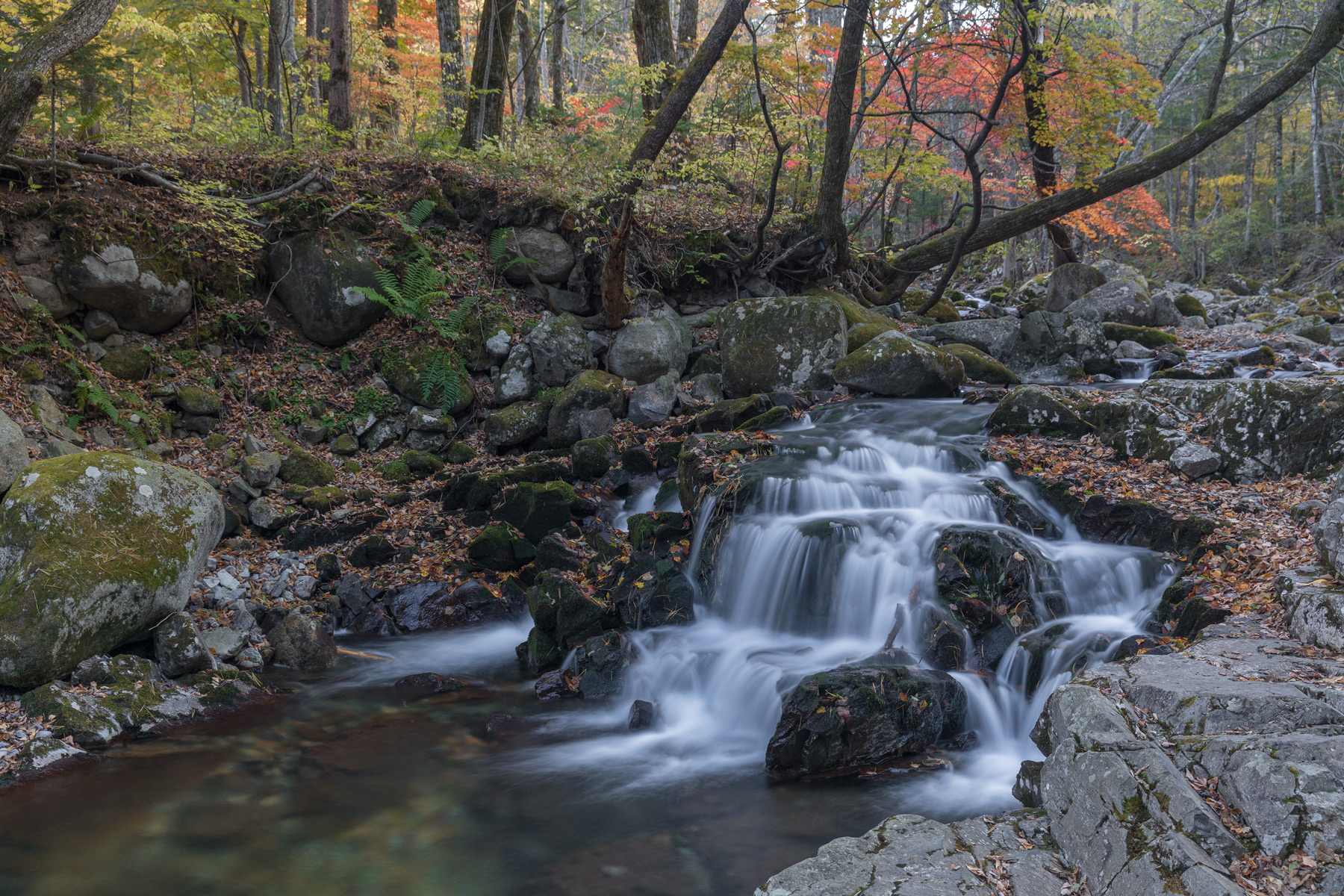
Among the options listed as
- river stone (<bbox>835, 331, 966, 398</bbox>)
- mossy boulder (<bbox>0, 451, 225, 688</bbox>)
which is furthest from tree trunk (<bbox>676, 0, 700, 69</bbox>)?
mossy boulder (<bbox>0, 451, 225, 688</bbox>)

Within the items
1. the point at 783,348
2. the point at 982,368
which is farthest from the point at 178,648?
the point at 982,368

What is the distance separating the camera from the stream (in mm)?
4379

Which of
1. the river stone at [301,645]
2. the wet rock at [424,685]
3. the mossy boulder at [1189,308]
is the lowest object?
the wet rock at [424,685]

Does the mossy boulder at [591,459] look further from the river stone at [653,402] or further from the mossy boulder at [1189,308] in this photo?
the mossy boulder at [1189,308]

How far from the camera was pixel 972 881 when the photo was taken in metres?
3.27

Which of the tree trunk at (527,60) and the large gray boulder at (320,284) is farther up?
the tree trunk at (527,60)

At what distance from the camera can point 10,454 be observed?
649cm

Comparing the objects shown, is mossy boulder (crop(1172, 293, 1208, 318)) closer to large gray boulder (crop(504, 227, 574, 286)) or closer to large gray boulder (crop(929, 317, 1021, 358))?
large gray boulder (crop(929, 317, 1021, 358))

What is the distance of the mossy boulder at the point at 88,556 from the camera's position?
5555mm

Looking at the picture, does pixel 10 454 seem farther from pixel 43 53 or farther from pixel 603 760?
pixel 603 760

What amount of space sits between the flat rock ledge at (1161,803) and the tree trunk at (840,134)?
1012cm

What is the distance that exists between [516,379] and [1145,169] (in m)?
11.5

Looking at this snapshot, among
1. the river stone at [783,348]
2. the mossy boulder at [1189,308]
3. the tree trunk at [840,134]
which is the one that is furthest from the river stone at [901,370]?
the mossy boulder at [1189,308]

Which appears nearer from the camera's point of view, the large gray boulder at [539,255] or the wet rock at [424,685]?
the wet rock at [424,685]
